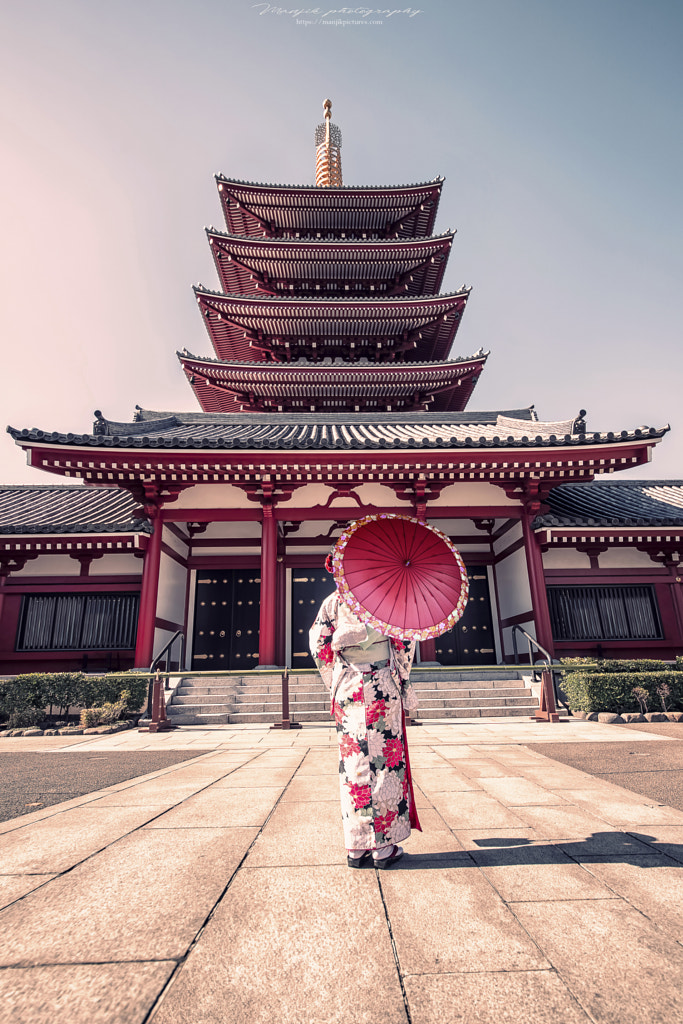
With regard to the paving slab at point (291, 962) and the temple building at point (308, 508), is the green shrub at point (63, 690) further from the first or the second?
the paving slab at point (291, 962)

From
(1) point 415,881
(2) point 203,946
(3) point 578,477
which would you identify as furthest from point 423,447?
(2) point 203,946

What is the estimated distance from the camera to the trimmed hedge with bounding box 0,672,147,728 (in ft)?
26.0

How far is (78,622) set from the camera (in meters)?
10.5

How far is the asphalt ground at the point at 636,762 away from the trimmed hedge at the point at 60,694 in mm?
6207

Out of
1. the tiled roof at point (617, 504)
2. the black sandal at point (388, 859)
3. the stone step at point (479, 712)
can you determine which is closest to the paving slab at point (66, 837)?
the black sandal at point (388, 859)

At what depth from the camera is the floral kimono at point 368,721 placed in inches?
94.7

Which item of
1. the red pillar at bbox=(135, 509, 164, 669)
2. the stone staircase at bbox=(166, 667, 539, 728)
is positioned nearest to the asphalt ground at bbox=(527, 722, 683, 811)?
the stone staircase at bbox=(166, 667, 539, 728)

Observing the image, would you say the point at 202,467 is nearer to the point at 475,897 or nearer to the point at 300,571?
the point at 300,571

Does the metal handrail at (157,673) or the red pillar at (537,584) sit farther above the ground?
the red pillar at (537,584)

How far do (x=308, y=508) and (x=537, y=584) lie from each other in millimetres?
4971

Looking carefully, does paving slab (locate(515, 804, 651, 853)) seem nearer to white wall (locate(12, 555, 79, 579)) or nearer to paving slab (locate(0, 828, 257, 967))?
paving slab (locate(0, 828, 257, 967))

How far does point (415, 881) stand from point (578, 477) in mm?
9422

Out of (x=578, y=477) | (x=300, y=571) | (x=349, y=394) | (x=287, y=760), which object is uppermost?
(x=349, y=394)

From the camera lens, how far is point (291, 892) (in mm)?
2004
